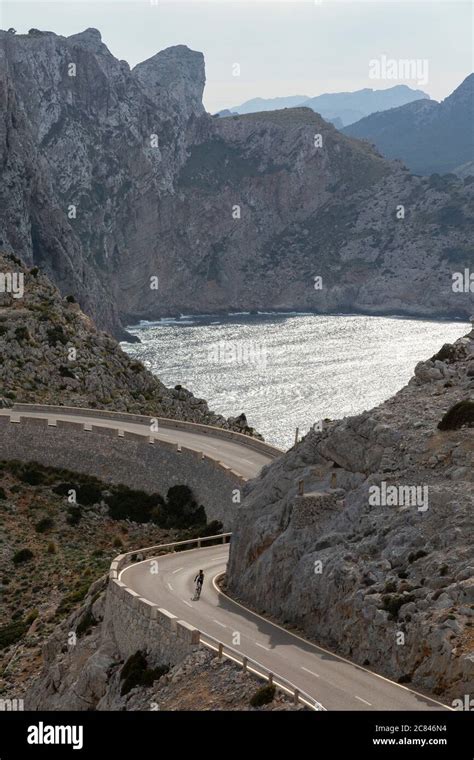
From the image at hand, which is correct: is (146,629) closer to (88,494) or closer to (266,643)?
(266,643)

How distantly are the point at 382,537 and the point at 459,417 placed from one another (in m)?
5.41

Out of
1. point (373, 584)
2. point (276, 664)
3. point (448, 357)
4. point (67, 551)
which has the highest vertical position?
point (448, 357)

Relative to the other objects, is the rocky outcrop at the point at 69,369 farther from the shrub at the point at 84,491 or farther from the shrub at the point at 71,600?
the shrub at the point at 71,600

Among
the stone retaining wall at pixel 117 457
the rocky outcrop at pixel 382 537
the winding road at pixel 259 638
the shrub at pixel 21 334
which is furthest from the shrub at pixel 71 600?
the shrub at pixel 21 334

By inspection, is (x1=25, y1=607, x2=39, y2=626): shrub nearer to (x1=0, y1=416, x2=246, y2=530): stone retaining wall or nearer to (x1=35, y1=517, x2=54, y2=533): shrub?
(x1=35, y1=517, x2=54, y2=533): shrub

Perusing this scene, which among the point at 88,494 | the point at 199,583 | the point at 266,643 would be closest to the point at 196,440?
the point at 88,494

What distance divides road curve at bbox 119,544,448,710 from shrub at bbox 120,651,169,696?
82.7 inches

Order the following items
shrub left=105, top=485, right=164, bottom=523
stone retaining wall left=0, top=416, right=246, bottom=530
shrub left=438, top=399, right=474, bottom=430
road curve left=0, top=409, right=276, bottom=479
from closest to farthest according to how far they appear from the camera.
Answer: shrub left=438, top=399, right=474, bottom=430 → stone retaining wall left=0, top=416, right=246, bottom=530 → road curve left=0, top=409, right=276, bottom=479 → shrub left=105, top=485, right=164, bottom=523

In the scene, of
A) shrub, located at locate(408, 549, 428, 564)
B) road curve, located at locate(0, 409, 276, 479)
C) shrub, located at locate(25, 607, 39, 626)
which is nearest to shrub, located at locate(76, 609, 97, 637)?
shrub, located at locate(25, 607, 39, 626)

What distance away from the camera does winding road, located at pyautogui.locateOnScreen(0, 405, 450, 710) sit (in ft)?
95.1
